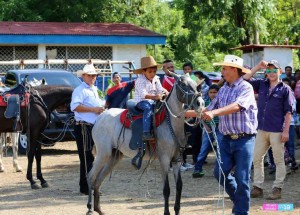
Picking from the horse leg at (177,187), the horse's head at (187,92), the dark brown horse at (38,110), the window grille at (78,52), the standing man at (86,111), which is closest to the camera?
the horse's head at (187,92)

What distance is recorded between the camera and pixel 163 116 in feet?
34.0

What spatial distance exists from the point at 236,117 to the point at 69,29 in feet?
72.2

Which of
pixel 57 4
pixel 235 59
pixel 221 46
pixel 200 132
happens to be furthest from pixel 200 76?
pixel 57 4

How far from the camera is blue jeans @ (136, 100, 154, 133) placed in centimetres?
1037

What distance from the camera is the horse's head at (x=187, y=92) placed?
950 cm

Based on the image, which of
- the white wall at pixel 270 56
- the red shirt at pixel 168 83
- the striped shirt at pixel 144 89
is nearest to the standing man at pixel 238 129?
the striped shirt at pixel 144 89

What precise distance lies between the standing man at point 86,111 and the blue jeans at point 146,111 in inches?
54.4

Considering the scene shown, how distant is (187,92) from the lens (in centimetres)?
972

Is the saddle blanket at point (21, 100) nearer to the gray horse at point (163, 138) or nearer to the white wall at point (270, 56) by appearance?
the gray horse at point (163, 138)

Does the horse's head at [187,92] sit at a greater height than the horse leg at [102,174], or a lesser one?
greater

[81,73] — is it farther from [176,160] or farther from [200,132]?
[200,132]

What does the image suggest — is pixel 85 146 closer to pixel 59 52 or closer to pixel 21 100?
pixel 21 100

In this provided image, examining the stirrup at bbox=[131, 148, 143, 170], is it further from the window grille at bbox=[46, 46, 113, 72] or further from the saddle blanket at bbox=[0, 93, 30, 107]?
the window grille at bbox=[46, 46, 113, 72]

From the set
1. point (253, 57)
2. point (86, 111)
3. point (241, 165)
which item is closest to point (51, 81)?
point (86, 111)
